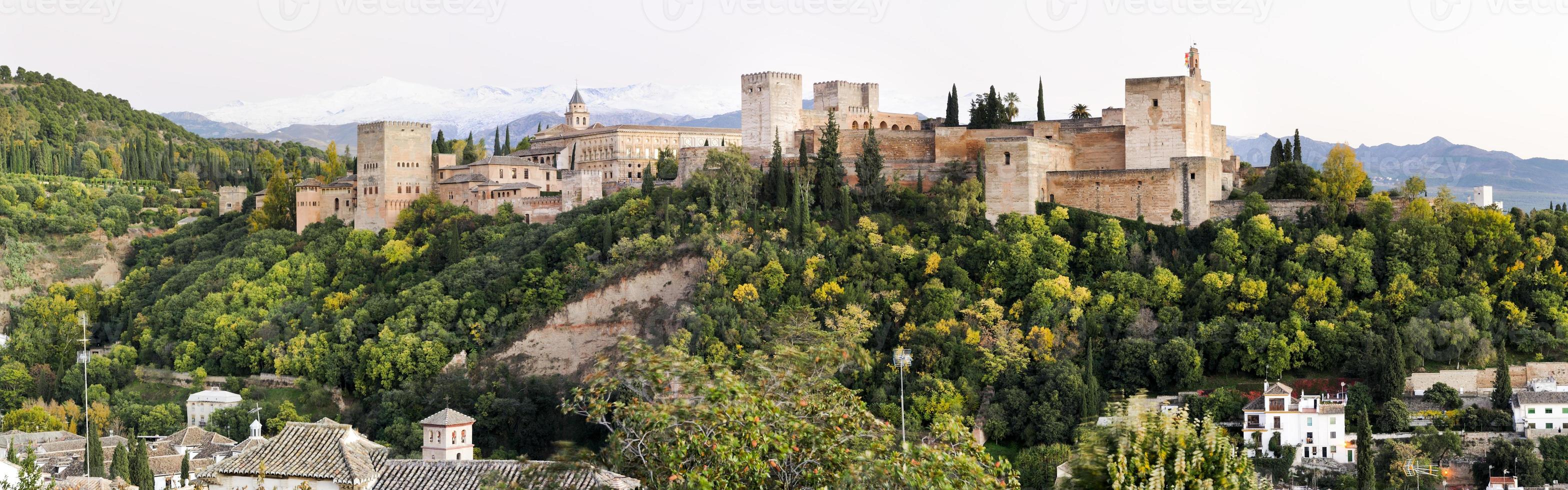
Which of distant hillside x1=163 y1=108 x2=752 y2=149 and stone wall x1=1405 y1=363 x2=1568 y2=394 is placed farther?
distant hillside x1=163 y1=108 x2=752 y2=149

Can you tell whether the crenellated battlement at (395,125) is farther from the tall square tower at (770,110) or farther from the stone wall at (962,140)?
the stone wall at (962,140)

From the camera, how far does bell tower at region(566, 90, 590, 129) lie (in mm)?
76688

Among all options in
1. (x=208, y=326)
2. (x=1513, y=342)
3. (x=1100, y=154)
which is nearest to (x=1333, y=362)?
(x=1513, y=342)

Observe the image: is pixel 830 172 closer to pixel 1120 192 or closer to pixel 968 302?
pixel 968 302

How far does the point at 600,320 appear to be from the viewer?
49250 millimetres

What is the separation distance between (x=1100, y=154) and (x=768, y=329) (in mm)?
11204

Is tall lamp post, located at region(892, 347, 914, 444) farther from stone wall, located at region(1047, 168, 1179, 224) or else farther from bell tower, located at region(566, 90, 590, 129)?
bell tower, located at region(566, 90, 590, 129)

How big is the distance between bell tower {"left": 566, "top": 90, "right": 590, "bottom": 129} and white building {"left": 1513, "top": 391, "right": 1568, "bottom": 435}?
43670 millimetres

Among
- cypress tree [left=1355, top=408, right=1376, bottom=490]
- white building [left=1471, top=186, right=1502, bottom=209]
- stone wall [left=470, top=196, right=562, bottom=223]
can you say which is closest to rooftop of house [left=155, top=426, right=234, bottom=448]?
stone wall [left=470, top=196, right=562, bottom=223]

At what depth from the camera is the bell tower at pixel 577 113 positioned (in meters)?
76.7

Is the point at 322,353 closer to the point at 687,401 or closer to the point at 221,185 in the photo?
the point at 221,185

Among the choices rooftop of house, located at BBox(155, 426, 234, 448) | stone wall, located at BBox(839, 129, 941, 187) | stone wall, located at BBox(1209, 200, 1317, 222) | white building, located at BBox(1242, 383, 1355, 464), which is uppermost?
stone wall, located at BBox(839, 129, 941, 187)

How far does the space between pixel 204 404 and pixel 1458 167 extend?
43.3 m

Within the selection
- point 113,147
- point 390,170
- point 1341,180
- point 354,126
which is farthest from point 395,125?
point 354,126
